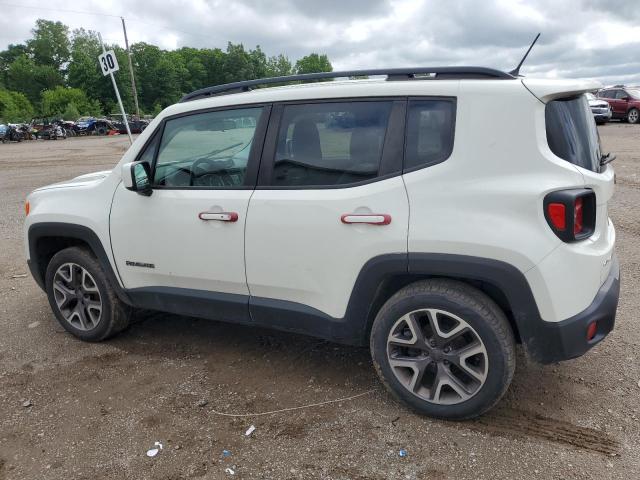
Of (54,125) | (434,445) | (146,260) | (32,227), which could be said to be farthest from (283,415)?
(54,125)

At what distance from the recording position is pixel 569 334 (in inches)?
98.7

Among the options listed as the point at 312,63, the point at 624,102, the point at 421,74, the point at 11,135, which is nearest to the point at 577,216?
the point at 421,74

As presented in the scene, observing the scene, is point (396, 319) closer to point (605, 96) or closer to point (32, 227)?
point (32, 227)

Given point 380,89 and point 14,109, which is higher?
point 380,89

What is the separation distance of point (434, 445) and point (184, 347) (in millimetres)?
2038

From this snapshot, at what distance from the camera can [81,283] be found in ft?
13.1

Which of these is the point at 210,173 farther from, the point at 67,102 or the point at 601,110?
the point at 67,102

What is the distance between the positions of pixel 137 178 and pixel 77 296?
4.11 feet

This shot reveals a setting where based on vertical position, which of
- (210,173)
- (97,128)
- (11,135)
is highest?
(210,173)

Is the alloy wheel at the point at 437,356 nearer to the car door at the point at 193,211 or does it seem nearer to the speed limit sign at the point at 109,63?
the car door at the point at 193,211

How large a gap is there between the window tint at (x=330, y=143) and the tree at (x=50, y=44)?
111 m

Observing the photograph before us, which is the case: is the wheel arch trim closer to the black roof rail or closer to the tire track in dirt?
the black roof rail

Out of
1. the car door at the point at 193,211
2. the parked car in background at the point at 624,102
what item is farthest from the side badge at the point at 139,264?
the parked car in background at the point at 624,102

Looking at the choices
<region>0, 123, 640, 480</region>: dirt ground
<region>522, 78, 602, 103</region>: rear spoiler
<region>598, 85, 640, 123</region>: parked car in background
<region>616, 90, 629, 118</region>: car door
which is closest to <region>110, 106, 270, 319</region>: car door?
<region>0, 123, 640, 480</region>: dirt ground
